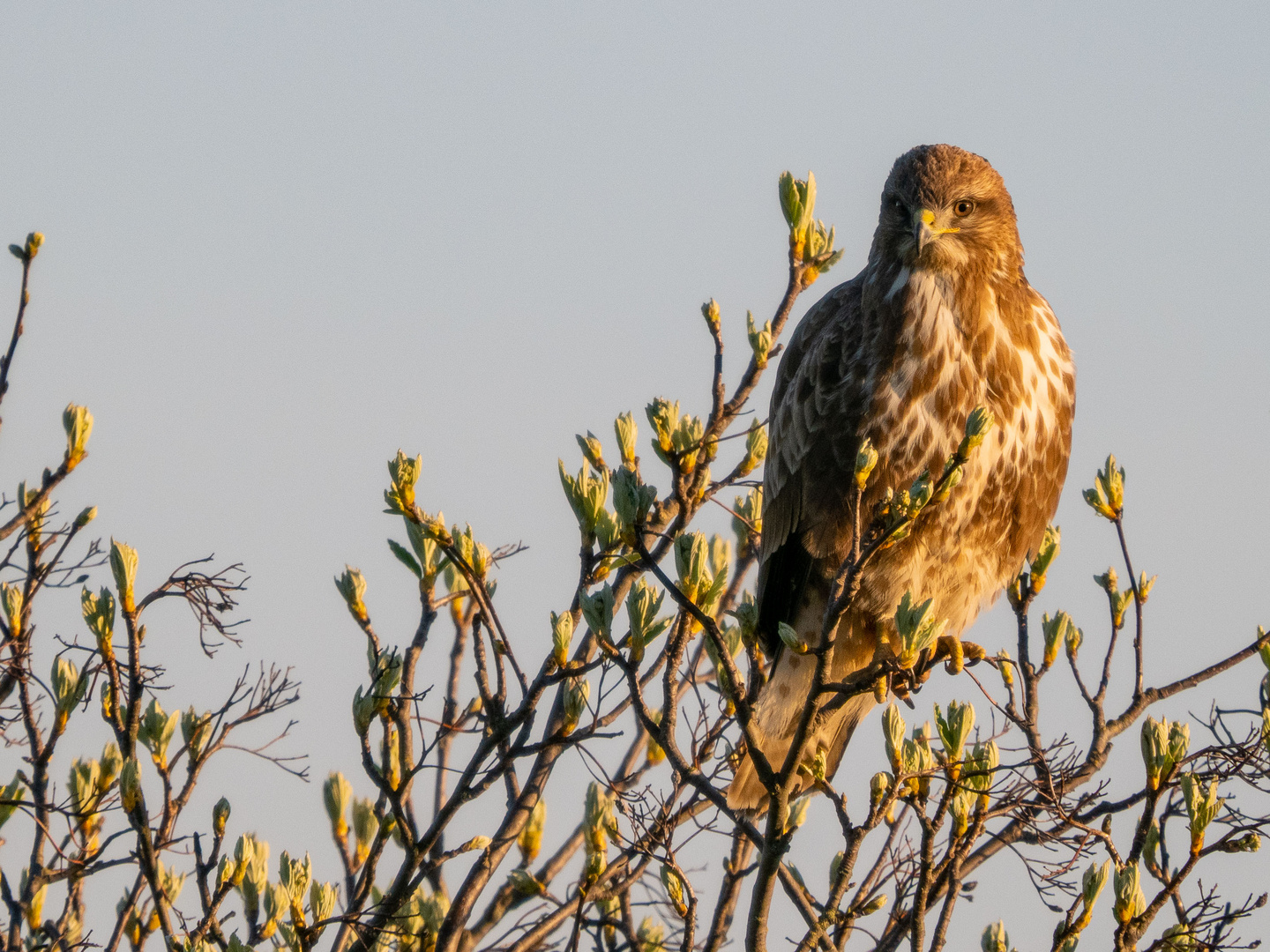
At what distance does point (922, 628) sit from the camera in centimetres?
284

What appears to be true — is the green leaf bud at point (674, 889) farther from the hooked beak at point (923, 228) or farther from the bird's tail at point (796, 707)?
the hooked beak at point (923, 228)

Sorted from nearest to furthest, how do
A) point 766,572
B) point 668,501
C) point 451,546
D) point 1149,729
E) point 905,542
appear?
1. point 451,546
2. point 1149,729
3. point 668,501
4. point 905,542
5. point 766,572

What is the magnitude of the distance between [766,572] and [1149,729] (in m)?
1.64

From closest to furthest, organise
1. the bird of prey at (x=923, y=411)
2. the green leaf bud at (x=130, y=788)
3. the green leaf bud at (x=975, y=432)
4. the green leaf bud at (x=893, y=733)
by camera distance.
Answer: the green leaf bud at (x=975, y=432), the green leaf bud at (x=130, y=788), the green leaf bud at (x=893, y=733), the bird of prey at (x=923, y=411)

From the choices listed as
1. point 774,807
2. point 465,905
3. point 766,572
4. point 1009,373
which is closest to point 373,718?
point 465,905

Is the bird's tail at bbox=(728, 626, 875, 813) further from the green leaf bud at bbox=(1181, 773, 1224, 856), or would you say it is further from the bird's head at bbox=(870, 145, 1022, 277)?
the green leaf bud at bbox=(1181, 773, 1224, 856)

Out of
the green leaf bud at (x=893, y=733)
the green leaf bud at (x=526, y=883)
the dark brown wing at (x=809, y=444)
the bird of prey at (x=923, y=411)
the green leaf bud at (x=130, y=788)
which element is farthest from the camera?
the dark brown wing at (x=809, y=444)

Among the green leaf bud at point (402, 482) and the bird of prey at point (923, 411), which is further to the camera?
the bird of prey at point (923, 411)

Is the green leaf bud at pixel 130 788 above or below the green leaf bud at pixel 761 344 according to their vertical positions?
below

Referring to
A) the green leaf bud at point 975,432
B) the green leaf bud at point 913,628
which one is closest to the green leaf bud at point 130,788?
the green leaf bud at point 913,628

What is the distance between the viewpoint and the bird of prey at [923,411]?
4387 millimetres

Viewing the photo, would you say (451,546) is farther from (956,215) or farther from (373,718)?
(956,215)

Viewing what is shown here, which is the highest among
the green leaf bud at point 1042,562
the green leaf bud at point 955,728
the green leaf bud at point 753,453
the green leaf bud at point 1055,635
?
the green leaf bud at point 753,453

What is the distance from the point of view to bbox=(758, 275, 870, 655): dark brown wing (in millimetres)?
4492
